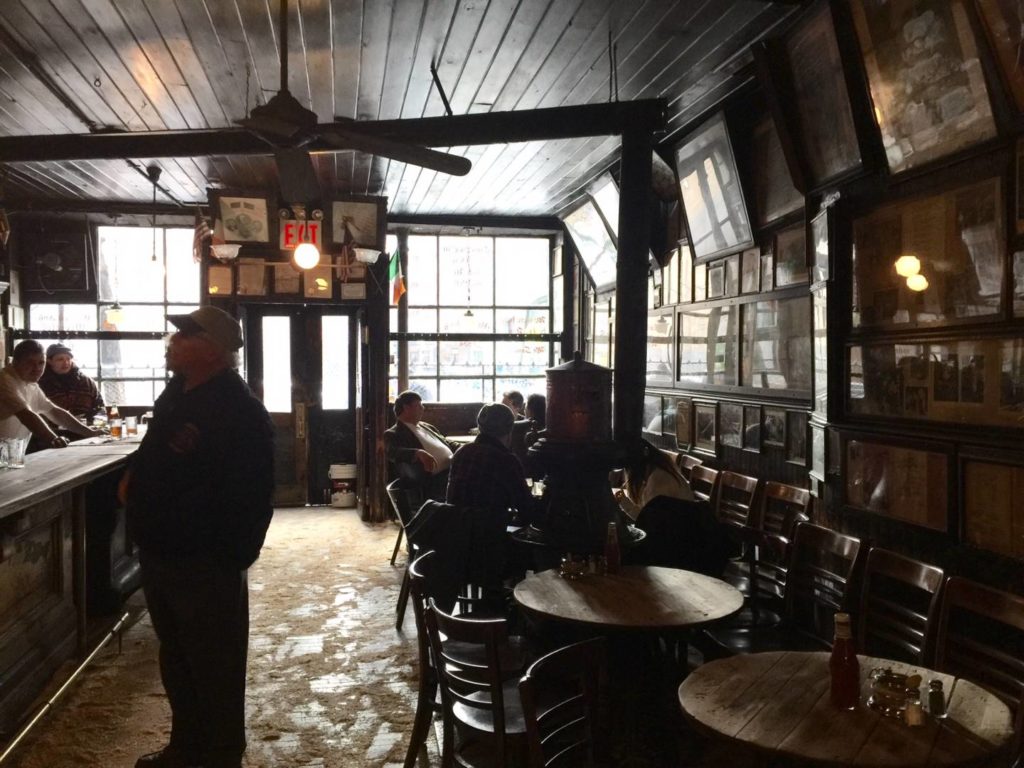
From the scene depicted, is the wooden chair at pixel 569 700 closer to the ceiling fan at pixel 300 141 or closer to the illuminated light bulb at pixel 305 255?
the ceiling fan at pixel 300 141

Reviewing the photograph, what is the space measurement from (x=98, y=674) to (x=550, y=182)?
5.43 m

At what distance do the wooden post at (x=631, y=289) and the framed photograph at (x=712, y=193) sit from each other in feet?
1.80

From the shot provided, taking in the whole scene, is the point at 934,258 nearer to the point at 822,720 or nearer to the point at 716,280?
the point at 822,720

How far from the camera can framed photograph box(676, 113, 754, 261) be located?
5066mm

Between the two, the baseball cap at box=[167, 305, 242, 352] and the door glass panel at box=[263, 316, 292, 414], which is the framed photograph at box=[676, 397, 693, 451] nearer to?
the baseball cap at box=[167, 305, 242, 352]

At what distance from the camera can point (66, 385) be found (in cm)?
745

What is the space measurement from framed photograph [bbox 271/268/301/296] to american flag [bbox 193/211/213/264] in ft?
2.46

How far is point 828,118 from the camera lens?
12.6 feet

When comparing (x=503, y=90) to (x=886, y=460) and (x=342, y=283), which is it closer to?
(x=886, y=460)

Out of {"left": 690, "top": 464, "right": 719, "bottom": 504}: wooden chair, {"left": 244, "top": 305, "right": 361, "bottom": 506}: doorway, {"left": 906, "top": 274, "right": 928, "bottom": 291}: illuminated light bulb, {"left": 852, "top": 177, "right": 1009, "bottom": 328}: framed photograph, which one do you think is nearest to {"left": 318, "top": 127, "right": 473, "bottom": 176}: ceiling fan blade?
{"left": 852, "top": 177, "right": 1009, "bottom": 328}: framed photograph

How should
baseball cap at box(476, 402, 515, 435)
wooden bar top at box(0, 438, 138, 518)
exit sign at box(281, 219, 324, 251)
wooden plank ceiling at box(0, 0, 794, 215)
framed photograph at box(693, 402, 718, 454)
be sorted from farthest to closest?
exit sign at box(281, 219, 324, 251) → framed photograph at box(693, 402, 718, 454) → baseball cap at box(476, 402, 515, 435) → wooden plank ceiling at box(0, 0, 794, 215) → wooden bar top at box(0, 438, 138, 518)

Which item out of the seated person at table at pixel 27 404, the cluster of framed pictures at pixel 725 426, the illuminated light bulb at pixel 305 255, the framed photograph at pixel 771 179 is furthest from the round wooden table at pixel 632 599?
the illuminated light bulb at pixel 305 255

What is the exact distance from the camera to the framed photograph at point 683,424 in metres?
6.04

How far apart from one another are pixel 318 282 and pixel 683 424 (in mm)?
4510
